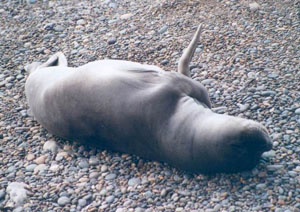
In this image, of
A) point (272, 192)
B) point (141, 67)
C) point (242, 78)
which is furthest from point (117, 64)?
point (272, 192)

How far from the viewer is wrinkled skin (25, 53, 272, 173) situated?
3512 millimetres

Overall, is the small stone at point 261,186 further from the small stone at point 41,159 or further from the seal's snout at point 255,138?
the small stone at point 41,159

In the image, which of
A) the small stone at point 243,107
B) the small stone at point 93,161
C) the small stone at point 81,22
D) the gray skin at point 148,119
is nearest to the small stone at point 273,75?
the small stone at point 243,107

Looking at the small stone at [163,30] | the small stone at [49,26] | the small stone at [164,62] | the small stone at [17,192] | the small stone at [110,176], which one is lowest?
the small stone at [17,192]

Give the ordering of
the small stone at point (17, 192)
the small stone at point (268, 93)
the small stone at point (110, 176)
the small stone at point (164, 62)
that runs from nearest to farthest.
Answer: the small stone at point (17, 192), the small stone at point (110, 176), the small stone at point (268, 93), the small stone at point (164, 62)

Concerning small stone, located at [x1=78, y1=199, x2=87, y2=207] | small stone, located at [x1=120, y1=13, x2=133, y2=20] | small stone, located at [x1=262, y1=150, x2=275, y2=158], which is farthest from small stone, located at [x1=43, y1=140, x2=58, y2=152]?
small stone, located at [x1=120, y1=13, x2=133, y2=20]

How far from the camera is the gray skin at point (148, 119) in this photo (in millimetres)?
3512

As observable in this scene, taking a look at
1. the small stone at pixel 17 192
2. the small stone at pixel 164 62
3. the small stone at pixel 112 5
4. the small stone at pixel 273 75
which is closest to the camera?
the small stone at pixel 17 192

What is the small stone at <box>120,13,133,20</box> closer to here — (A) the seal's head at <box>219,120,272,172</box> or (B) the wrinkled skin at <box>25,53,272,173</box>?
(B) the wrinkled skin at <box>25,53,272,173</box>

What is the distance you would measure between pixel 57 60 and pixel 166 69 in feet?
4.01

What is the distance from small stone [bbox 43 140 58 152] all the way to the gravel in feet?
0.03

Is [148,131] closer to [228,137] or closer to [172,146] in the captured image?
[172,146]

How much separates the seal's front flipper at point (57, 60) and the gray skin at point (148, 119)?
0.86 m

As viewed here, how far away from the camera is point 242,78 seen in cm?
471
